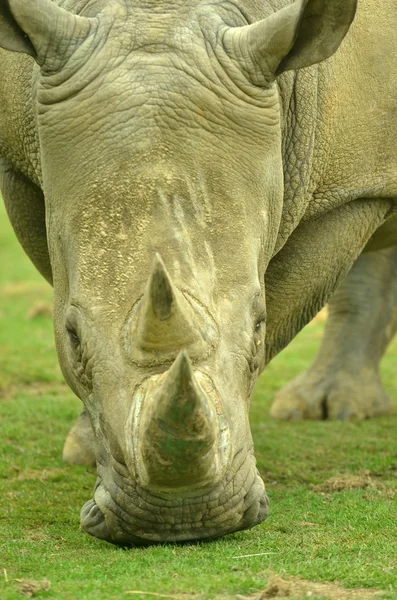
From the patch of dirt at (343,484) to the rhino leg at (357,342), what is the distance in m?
2.16

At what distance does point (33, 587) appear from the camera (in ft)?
14.0

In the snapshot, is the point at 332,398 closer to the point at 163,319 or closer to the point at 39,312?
the point at 163,319

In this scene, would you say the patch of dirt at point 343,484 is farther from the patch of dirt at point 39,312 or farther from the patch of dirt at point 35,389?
the patch of dirt at point 39,312

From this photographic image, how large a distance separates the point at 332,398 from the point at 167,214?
13.5ft

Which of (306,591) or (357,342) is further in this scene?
(357,342)

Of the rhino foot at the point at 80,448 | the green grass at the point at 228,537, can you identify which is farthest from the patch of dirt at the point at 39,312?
the rhino foot at the point at 80,448

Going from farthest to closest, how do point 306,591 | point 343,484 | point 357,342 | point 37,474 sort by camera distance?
point 357,342, point 37,474, point 343,484, point 306,591

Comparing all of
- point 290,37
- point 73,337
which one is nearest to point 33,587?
point 73,337

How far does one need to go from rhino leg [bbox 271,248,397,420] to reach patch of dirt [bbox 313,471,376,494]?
2.16 meters

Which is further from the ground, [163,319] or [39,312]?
[163,319]

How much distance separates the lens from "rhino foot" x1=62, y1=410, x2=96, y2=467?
23.0 feet

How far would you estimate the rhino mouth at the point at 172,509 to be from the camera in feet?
15.1

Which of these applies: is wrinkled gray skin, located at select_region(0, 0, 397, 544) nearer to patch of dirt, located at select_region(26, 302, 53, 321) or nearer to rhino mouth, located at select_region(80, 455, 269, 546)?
rhino mouth, located at select_region(80, 455, 269, 546)

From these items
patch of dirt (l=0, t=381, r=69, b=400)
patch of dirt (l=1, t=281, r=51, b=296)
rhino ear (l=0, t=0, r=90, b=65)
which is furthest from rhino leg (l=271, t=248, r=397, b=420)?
patch of dirt (l=1, t=281, r=51, b=296)
